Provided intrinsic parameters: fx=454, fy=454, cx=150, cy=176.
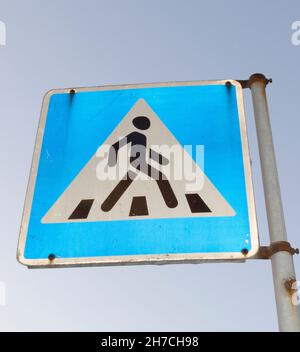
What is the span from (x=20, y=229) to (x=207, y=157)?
0.66 metres

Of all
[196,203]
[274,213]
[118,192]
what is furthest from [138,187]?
[274,213]

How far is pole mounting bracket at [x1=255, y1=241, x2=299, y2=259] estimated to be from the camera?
48.9 inches

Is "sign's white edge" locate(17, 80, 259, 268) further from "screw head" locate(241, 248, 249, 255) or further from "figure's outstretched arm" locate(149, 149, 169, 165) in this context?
"figure's outstretched arm" locate(149, 149, 169, 165)

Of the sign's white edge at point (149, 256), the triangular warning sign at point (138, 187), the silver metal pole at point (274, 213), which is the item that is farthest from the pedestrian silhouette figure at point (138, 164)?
the silver metal pole at point (274, 213)

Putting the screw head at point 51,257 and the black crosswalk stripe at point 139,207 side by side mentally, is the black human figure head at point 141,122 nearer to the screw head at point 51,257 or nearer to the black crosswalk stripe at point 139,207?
the black crosswalk stripe at point 139,207

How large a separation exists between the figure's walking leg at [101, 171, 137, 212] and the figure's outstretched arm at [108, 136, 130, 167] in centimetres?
9

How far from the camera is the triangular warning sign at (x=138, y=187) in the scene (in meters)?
1.43

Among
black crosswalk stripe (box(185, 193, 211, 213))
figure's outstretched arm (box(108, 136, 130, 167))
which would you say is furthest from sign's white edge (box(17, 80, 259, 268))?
figure's outstretched arm (box(108, 136, 130, 167))

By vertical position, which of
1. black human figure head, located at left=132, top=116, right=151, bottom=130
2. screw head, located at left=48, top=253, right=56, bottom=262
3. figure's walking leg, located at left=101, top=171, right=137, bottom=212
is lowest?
screw head, located at left=48, top=253, right=56, bottom=262

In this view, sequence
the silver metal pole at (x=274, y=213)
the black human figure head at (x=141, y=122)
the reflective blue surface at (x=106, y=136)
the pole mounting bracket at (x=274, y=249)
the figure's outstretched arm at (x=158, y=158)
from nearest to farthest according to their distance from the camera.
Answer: the silver metal pole at (x=274, y=213) < the pole mounting bracket at (x=274, y=249) < the reflective blue surface at (x=106, y=136) < the figure's outstretched arm at (x=158, y=158) < the black human figure head at (x=141, y=122)

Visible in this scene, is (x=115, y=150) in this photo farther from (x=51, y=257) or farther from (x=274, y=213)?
(x=274, y=213)

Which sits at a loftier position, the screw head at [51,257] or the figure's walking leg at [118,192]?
the figure's walking leg at [118,192]

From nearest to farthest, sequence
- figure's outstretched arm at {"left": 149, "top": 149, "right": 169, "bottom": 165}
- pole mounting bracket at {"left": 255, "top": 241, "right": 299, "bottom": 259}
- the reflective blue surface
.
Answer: pole mounting bracket at {"left": 255, "top": 241, "right": 299, "bottom": 259}
the reflective blue surface
figure's outstretched arm at {"left": 149, "top": 149, "right": 169, "bottom": 165}
